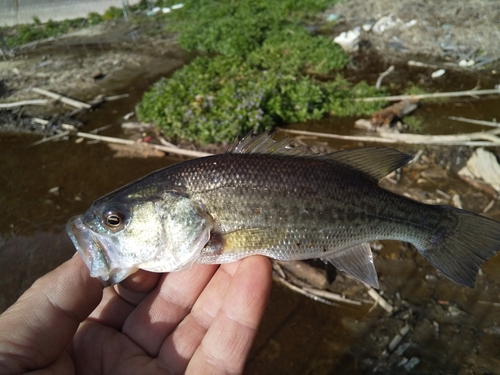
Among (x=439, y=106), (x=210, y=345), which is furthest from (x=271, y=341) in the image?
(x=439, y=106)

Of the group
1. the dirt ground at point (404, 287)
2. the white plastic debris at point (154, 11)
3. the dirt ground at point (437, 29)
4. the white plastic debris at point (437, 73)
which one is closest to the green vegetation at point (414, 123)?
the dirt ground at point (404, 287)

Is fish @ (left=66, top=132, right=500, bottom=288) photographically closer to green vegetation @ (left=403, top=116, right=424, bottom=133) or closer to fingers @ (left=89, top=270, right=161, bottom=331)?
fingers @ (left=89, top=270, right=161, bottom=331)

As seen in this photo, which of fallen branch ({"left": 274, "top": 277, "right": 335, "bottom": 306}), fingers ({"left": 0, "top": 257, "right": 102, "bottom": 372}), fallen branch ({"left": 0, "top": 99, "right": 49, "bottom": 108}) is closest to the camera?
fingers ({"left": 0, "top": 257, "right": 102, "bottom": 372})

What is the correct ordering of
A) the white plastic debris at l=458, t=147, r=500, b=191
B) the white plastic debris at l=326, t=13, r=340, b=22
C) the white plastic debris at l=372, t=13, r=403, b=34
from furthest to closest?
the white plastic debris at l=326, t=13, r=340, b=22 < the white plastic debris at l=372, t=13, r=403, b=34 < the white plastic debris at l=458, t=147, r=500, b=191

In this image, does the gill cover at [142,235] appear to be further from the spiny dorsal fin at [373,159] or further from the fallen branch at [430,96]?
the fallen branch at [430,96]

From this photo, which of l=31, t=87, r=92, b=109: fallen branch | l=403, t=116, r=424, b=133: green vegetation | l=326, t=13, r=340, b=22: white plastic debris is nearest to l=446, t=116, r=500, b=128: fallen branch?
l=403, t=116, r=424, b=133: green vegetation

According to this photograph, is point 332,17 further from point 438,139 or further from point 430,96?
point 438,139

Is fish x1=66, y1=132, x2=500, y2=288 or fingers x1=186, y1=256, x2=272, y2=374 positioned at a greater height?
fish x1=66, y1=132, x2=500, y2=288
